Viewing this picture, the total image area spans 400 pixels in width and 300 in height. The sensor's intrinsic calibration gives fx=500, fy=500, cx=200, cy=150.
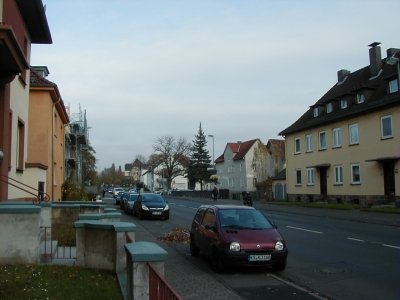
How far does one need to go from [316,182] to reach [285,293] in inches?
1442

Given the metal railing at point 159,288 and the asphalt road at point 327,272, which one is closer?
the metal railing at point 159,288

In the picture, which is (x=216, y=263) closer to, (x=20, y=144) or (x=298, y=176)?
(x=20, y=144)

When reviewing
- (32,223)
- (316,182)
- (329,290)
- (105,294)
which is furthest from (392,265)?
(316,182)

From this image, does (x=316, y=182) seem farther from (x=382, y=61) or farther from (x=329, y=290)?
(x=329, y=290)

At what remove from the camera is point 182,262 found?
12531 millimetres

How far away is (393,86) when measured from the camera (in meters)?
34.8

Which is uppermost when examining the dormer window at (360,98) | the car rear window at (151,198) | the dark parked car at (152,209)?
the dormer window at (360,98)

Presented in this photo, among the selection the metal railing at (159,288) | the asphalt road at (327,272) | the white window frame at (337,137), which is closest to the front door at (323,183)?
the white window frame at (337,137)

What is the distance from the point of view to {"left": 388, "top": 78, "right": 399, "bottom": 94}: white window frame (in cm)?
3428

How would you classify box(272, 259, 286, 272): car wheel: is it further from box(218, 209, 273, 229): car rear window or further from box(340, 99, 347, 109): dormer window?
box(340, 99, 347, 109): dormer window

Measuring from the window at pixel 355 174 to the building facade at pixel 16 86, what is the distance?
25.1 meters

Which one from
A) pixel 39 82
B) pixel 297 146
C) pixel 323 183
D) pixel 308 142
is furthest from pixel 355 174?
pixel 39 82

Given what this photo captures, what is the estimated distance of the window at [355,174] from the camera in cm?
3788

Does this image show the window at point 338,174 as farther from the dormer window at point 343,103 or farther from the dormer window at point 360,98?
the dormer window at point 360,98
